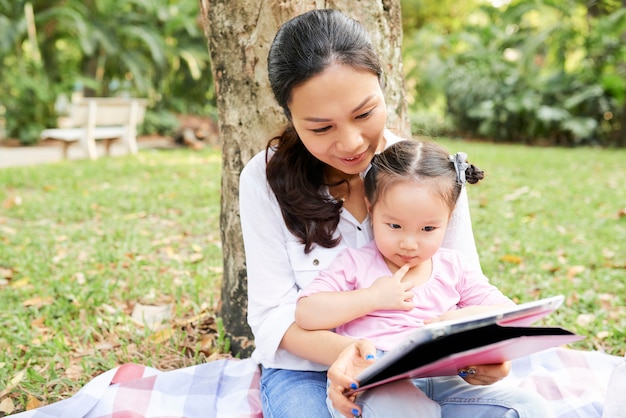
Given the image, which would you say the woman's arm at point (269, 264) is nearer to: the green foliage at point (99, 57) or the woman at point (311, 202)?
the woman at point (311, 202)

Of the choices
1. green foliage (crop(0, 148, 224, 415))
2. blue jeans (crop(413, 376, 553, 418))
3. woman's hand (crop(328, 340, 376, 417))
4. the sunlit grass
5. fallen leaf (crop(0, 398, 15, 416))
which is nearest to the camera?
woman's hand (crop(328, 340, 376, 417))

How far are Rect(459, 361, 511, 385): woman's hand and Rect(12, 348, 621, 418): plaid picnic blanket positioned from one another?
1.65 ft

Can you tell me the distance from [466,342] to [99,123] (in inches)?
381

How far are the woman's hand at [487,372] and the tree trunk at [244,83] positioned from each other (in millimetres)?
1174

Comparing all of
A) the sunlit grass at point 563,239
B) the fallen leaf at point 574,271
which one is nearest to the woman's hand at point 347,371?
the sunlit grass at point 563,239

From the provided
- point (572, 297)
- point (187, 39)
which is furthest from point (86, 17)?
point (572, 297)

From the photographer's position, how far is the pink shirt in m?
1.77

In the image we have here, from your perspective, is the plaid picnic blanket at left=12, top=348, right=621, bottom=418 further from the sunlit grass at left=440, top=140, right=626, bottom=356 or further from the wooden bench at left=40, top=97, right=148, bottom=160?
the wooden bench at left=40, top=97, right=148, bottom=160

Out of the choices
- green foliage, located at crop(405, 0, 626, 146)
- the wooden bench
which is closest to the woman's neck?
the wooden bench

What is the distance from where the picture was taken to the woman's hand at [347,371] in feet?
4.96

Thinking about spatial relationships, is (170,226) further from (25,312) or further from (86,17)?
(86,17)

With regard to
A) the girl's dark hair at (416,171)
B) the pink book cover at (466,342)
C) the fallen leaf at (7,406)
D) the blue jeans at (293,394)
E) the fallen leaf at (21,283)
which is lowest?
the fallen leaf at (21,283)

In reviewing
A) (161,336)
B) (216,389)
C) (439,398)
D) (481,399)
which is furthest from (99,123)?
(481,399)

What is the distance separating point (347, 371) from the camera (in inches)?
60.8
